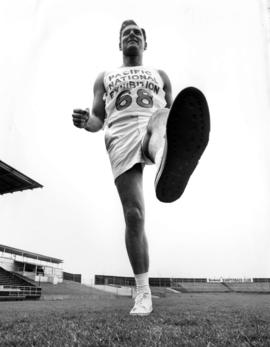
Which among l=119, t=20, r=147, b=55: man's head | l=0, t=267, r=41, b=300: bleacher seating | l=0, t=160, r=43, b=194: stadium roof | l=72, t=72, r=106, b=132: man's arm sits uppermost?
l=0, t=160, r=43, b=194: stadium roof

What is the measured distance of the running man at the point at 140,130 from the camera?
176 cm

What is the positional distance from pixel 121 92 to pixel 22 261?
2744 cm

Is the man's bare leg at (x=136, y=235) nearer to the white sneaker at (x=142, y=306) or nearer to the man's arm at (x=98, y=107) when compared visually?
Result: the white sneaker at (x=142, y=306)

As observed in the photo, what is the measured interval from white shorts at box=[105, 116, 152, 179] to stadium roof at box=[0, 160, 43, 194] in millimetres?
11741

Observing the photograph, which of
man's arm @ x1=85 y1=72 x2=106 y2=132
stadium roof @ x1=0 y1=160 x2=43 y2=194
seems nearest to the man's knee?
man's arm @ x1=85 y1=72 x2=106 y2=132

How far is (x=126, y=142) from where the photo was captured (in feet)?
7.32

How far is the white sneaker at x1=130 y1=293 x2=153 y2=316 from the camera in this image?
2.02m

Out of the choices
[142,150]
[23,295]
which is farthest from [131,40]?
[23,295]

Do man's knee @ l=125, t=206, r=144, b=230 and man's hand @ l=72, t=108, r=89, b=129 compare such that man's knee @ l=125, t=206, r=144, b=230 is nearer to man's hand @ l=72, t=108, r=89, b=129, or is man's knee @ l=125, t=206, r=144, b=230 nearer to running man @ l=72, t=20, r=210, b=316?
running man @ l=72, t=20, r=210, b=316

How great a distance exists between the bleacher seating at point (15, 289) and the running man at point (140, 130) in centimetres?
1284

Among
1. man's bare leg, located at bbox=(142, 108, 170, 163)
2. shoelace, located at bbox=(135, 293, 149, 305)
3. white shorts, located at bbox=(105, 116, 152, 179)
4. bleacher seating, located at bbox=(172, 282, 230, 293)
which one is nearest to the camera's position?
man's bare leg, located at bbox=(142, 108, 170, 163)

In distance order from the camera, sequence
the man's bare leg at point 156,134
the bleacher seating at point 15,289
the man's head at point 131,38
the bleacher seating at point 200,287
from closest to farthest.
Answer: the man's bare leg at point 156,134 < the man's head at point 131,38 < the bleacher seating at point 15,289 < the bleacher seating at point 200,287

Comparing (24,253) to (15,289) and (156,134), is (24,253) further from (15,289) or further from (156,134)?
(156,134)

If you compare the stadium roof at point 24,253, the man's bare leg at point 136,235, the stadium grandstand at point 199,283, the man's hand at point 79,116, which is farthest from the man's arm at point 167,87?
the stadium grandstand at point 199,283
